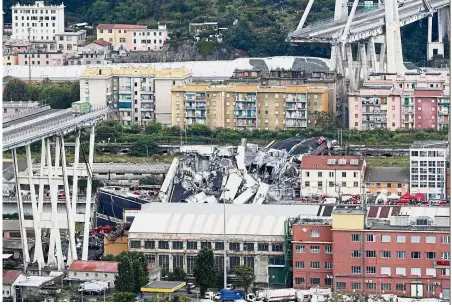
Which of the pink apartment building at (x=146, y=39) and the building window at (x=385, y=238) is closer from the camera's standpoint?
the building window at (x=385, y=238)

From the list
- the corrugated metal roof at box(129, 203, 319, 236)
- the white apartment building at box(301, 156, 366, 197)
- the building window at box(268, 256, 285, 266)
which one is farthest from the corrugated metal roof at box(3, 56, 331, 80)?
the building window at box(268, 256, 285, 266)

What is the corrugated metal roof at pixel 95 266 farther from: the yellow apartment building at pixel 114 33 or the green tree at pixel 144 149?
the yellow apartment building at pixel 114 33

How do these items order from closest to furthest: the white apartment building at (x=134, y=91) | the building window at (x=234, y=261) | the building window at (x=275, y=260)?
the building window at (x=275, y=260)
the building window at (x=234, y=261)
the white apartment building at (x=134, y=91)

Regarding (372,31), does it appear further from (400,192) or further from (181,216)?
(181,216)

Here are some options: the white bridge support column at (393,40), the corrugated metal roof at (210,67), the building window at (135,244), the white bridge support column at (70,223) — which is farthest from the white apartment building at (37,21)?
the building window at (135,244)

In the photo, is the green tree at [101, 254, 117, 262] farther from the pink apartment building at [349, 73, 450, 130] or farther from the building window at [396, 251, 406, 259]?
the pink apartment building at [349, 73, 450, 130]
